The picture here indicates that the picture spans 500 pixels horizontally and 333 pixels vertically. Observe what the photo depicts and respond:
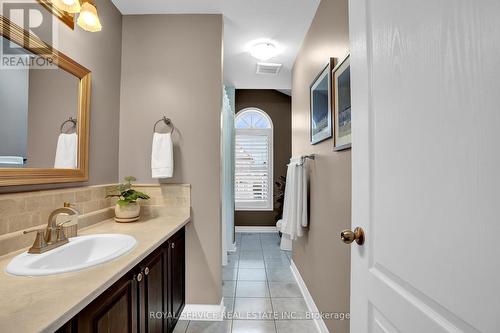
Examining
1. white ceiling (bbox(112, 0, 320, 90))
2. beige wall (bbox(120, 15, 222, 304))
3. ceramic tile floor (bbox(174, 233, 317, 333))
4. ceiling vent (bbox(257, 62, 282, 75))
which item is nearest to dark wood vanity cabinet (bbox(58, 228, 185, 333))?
beige wall (bbox(120, 15, 222, 304))

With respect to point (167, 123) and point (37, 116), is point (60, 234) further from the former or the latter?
point (167, 123)

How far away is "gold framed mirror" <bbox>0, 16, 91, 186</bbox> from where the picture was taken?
1117mm

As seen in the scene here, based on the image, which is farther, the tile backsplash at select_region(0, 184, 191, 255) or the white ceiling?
the white ceiling

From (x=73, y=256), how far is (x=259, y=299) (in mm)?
1670

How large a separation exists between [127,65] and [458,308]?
2459mm

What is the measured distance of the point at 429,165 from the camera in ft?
1.88

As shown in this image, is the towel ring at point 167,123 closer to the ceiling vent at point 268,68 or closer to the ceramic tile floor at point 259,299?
the ceiling vent at point 268,68

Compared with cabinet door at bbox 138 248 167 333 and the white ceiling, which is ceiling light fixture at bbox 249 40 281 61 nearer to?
the white ceiling

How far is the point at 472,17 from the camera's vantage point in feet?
1.54

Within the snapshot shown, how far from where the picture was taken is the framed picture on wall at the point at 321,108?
5.68 ft

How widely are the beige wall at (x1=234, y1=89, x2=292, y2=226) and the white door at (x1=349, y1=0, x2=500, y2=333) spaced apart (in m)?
3.98

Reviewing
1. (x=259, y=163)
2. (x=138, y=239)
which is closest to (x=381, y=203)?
(x=138, y=239)
